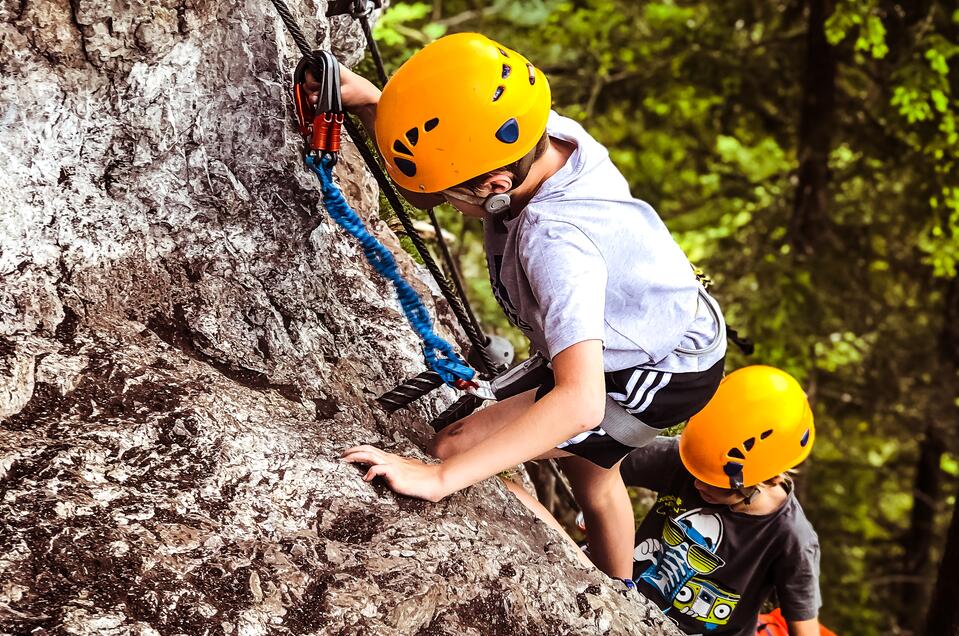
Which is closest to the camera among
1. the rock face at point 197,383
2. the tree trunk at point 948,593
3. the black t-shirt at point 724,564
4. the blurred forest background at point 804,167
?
the rock face at point 197,383

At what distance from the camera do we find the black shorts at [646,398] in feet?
9.46

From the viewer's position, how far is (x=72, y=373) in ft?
7.30

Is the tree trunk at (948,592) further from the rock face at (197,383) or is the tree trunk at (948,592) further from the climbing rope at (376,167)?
the climbing rope at (376,167)

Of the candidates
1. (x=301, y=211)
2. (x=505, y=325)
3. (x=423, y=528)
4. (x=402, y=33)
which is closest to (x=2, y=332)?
(x=301, y=211)

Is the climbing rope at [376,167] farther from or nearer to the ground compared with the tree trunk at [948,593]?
farther from the ground

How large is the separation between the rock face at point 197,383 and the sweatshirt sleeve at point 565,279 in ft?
2.12

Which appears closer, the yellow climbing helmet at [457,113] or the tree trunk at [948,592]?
the yellow climbing helmet at [457,113]

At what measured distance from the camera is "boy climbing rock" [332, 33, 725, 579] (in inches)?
93.9

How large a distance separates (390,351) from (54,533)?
1365 millimetres

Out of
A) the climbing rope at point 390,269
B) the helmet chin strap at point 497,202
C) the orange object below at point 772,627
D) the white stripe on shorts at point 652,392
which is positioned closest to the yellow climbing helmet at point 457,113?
the helmet chin strap at point 497,202

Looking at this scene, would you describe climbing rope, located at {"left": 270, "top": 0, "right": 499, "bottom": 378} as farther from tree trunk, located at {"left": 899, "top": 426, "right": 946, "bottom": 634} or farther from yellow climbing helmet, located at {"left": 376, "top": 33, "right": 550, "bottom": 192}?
tree trunk, located at {"left": 899, "top": 426, "right": 946, "bottom": 634}

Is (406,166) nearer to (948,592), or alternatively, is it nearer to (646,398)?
(646,398)

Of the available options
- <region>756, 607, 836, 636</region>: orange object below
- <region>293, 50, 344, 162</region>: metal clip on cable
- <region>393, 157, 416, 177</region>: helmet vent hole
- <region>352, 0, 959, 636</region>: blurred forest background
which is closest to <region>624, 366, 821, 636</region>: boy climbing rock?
<region>756, 607, 836, 636</region>: orange object below

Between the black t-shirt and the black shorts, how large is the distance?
108 cm
